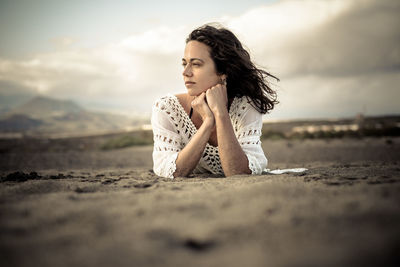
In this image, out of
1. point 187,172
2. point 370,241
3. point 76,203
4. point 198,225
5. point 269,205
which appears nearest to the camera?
point 370,241

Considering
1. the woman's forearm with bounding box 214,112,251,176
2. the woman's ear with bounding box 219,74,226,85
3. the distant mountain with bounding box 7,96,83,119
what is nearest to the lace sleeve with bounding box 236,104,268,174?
the woman's forearm with bounding box 214,112,251,176

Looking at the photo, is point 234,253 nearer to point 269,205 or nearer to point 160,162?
point 269,205

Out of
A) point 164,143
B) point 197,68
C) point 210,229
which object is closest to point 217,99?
point 197,68

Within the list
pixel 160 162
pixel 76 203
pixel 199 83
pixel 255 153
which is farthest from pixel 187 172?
pixel 76 203

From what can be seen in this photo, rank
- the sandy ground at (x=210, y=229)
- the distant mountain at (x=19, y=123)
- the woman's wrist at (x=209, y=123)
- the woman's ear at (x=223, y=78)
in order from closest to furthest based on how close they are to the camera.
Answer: the sandy ground at (x=210, y=229) < the woman's wrist at (x=209, y=123) < the woman's ear at (x=223, y=78) < the distant mountain at (x=19, y=123)

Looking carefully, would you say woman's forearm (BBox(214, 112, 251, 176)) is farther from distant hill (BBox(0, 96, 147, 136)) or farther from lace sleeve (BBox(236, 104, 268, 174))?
distant hill (BBox(0, 96, 147, 136))

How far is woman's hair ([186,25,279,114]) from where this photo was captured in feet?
10.8

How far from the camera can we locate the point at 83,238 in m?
1.10

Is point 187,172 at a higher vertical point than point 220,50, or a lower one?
lower

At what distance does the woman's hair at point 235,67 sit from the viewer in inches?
129

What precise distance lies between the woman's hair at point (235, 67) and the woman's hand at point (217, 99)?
11.8 inches

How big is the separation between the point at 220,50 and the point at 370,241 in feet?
9.09

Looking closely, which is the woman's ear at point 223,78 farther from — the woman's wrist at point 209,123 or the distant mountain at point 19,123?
the distant mountain at point 19,123

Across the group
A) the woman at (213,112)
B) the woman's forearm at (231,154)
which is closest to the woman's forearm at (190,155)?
the woman at (213,112)
